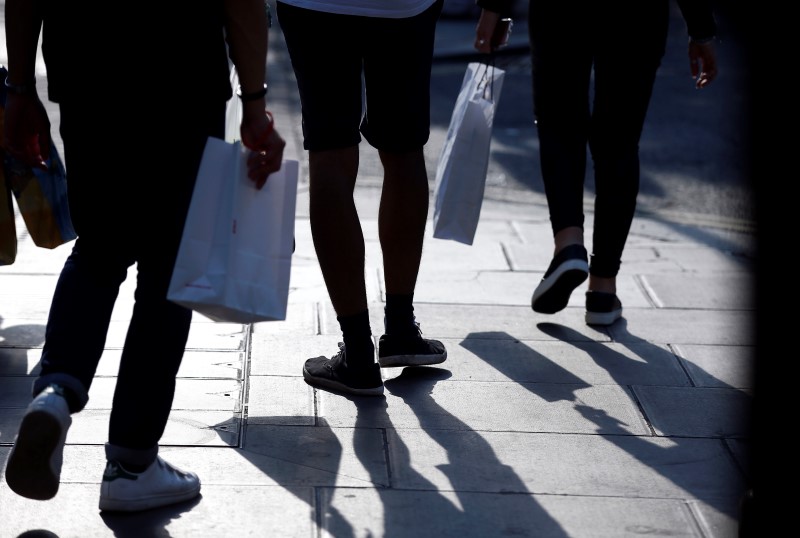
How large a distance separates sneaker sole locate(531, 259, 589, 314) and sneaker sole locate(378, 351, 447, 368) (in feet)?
1.89

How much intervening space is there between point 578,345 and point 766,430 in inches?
69.8

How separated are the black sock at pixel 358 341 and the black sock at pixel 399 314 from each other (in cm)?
23

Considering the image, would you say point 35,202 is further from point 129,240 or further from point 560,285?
point 560,285

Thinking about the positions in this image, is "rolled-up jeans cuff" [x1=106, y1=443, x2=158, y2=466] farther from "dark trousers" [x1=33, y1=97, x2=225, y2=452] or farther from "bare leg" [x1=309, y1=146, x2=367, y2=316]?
"bare leg" [x1=309, y1=146, x2=367, y2=316]

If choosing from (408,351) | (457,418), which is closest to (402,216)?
(408,351)

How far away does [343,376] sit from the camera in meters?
3.47

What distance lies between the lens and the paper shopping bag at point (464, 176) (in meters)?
4.06

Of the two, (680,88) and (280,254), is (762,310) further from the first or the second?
(680,88)

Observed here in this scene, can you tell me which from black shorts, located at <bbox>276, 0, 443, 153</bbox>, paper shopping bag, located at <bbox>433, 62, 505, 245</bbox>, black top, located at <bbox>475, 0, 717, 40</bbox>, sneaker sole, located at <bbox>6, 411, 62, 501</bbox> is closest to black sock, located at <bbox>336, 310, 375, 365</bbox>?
black shorts, located at <bbox>276, 0, 443, 153</bbox>

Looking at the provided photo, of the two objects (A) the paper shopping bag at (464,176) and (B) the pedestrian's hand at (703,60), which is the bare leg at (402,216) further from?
(B) the pedestrian's hand at (703,60)

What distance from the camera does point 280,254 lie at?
260 cm

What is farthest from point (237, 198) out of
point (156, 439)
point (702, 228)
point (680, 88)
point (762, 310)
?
point (680, 88)

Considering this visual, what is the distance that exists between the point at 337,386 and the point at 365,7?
3.47 ft

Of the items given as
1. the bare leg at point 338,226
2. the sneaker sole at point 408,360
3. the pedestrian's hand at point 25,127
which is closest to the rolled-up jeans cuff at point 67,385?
the pedestrian's hand at point 25,127
